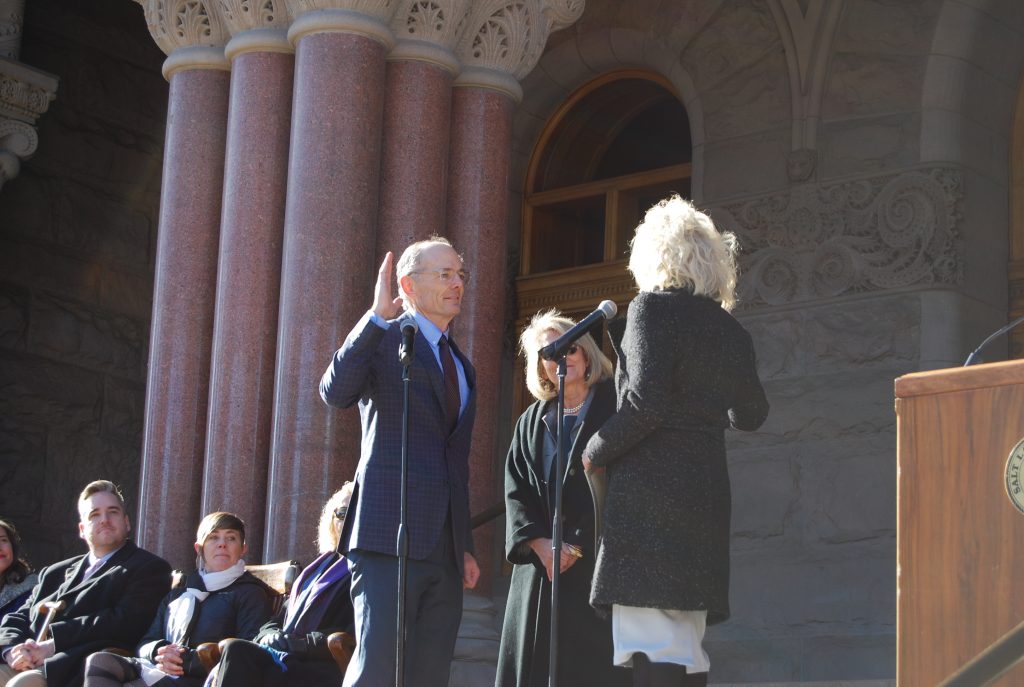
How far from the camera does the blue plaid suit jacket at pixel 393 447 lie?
5.14 meters

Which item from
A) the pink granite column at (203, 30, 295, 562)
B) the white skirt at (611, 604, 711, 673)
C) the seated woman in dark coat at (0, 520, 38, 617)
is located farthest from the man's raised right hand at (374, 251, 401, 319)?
the seated woman in dark coat at (0, 520, 38, 617)

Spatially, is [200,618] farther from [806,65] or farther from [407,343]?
[806,65]

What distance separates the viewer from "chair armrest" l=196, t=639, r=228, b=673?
6.64m

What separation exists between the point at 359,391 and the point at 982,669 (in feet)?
7.82

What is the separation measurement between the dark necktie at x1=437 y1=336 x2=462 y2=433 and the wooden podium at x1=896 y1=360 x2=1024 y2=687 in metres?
1.75

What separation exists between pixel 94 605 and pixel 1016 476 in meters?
4.59

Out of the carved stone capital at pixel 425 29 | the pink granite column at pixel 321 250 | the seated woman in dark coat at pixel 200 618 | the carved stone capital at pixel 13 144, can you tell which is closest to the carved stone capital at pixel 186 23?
the pink granite column at pixel 321 250

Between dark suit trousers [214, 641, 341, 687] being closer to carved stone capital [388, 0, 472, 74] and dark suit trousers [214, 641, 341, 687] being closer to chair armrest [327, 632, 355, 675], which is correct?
chair armrest [327, 632, 355, 675]

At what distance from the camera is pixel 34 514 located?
440 inches

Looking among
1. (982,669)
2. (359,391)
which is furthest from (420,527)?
(982,669)

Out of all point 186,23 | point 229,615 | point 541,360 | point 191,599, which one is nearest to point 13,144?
point 186,23

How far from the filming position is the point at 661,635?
468cm

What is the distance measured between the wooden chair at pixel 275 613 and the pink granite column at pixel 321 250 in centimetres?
13

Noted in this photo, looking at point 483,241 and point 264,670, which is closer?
point 264,670
